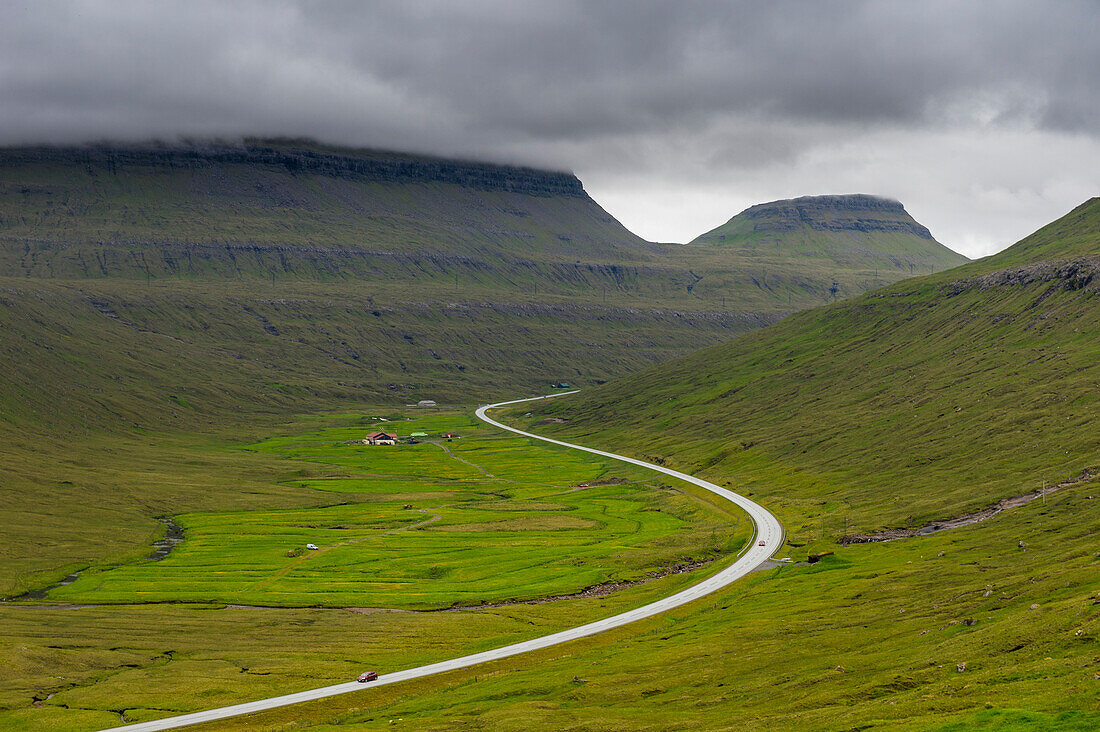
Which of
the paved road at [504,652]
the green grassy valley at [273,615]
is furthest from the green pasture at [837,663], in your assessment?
the green grassy valley at [273,615]

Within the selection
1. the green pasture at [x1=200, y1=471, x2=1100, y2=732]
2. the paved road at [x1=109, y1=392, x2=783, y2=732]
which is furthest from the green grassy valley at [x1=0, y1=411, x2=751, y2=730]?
the green pasture at [x1=200, y1=471, x2=1100, y2=732]

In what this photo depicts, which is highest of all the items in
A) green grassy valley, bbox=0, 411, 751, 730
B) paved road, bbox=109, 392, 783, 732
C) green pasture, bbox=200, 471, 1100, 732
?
green pasture, bbox=200, 471, 1100, 732

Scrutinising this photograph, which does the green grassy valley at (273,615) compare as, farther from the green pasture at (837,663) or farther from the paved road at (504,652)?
the green pasture at (837,663)

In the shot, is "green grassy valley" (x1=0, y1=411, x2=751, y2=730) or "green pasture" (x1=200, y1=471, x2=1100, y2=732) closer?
"green pasture" (x1=200, y1=471, x2=1100, y2=732)

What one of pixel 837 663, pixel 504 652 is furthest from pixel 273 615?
pixel 837 663

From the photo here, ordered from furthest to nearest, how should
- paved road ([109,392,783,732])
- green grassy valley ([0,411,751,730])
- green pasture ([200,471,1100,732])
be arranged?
green grassy valley ([0,411,751,730])
paved road ([109,392,783,732])
green pasture ([200,471,1100,732])

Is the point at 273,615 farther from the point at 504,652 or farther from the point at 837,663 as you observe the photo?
the point at 837,663

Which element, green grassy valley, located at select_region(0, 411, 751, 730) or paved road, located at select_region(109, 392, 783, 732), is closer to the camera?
paved road, located at select_region(109, 392, 783, 732)

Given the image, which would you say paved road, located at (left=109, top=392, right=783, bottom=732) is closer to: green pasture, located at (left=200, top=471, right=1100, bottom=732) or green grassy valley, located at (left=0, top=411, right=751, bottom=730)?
green pasture, located at (left=200, top=471, right=1100, bottom=732)

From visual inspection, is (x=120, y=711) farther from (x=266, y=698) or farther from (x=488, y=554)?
(x=488, y=554)

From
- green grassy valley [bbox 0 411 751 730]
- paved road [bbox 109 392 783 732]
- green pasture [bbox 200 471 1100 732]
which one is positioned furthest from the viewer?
A: green grassy valley [bbox 0 411 751 730]

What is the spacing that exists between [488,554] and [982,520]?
9633 centimetres

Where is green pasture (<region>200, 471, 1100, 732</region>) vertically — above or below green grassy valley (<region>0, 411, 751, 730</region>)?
above

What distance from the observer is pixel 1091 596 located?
3489 inches
